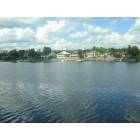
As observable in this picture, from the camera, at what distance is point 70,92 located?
19578 mm

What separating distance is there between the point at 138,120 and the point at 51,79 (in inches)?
385

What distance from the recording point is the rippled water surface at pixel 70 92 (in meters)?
15.6

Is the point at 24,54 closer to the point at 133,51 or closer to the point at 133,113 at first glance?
the point at 133,51

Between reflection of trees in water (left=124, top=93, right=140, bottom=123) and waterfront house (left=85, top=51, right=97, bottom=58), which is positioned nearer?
reflection of trees in water (left=124, top=93, right=140, bottom=123)

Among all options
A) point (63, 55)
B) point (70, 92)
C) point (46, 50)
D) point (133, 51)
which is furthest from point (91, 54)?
point (70, 92)

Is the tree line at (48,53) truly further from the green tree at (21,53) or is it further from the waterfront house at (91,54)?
the waterfront house at (91,54)

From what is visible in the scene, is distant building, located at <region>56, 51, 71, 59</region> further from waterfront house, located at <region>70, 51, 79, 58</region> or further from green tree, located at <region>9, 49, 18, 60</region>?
green tree, located at <region>9, 49, 18, 60</region>

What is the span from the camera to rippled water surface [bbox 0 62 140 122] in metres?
15.6

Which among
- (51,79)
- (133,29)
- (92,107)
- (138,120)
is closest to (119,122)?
(138,120)

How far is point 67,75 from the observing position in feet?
82.9

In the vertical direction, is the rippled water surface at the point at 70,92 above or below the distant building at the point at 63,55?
below

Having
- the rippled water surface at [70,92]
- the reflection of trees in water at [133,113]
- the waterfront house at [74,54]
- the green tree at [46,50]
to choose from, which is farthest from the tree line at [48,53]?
the reflection of trees in water at [133,113]

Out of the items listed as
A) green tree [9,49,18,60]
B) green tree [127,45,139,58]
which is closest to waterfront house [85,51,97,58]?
green tree [127,45,139,58]
